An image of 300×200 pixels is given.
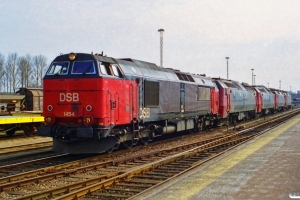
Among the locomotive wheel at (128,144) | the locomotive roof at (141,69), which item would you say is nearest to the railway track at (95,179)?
the locomotive wheel at (128,144)

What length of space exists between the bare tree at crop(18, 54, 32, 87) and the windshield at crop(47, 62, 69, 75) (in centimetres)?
7315

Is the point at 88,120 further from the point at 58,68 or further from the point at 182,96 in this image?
the point at 182,96

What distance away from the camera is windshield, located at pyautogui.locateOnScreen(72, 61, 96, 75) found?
13.3 metres

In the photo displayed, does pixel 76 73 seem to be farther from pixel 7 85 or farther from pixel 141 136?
pixel 7 85

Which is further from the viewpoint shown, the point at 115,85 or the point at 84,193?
the point at 115,85

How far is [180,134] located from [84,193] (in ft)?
51.8

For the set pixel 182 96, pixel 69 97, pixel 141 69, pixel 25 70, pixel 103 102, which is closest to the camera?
pixel 103 102

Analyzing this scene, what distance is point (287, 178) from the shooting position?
31.4 feet

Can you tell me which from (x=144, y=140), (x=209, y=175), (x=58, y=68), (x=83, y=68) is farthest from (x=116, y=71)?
(x=209, y=175)

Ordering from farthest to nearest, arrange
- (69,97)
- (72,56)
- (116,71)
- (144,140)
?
(144,140) → (116,71) → (72,56) → (69,97)

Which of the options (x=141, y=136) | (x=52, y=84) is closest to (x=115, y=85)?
(x=52, y=84)

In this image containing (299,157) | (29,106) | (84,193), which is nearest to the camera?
(84,193)

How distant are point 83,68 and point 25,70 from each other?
7622 cm

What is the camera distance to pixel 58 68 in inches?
549
